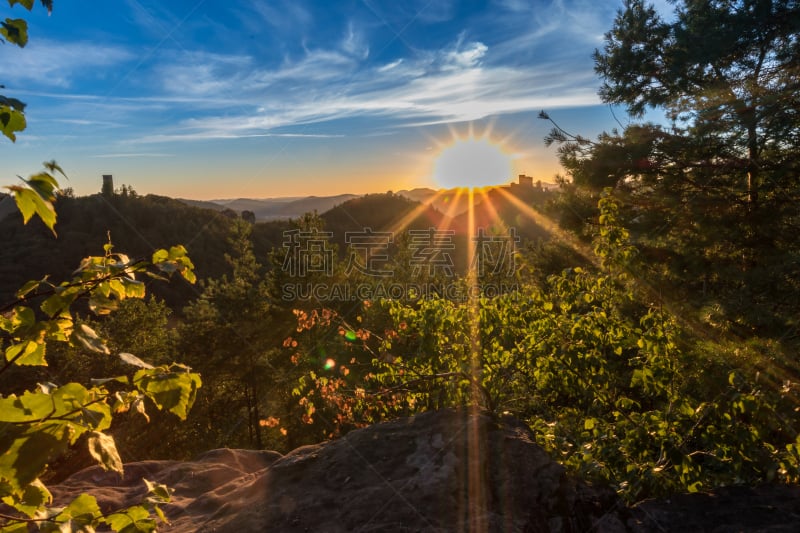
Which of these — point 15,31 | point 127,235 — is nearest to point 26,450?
point 15,31

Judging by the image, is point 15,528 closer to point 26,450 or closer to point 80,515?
point 80,515

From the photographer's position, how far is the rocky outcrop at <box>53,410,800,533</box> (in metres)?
3.25

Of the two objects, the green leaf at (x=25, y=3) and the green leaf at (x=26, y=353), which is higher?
the green leaf at (x=25, y=3)

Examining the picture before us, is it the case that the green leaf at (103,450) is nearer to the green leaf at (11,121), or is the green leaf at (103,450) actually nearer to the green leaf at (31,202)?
the green leaf at (31,202)

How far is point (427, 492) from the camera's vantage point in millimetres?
3510

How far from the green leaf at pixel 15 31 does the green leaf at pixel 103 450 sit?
1612 millimetres

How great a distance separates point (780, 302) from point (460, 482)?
9.51 meters

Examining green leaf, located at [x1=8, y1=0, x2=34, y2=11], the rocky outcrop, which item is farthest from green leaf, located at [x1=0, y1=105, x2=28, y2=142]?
the rocky outcrop

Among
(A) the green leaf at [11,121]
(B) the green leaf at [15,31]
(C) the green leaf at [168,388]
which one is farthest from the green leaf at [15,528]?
(B) the green leaf at [15,31]

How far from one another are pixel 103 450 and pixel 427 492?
2571mm

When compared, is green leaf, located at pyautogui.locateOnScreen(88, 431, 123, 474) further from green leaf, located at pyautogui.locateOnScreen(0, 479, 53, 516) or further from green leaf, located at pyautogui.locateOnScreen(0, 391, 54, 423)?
green leaf, located at pyautogui.locateOnScreen(0, 479, 53, 516)

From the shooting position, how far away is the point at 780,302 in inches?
372

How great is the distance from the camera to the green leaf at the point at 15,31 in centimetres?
186

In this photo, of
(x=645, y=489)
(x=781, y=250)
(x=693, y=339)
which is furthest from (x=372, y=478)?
(x=781, y=250)
